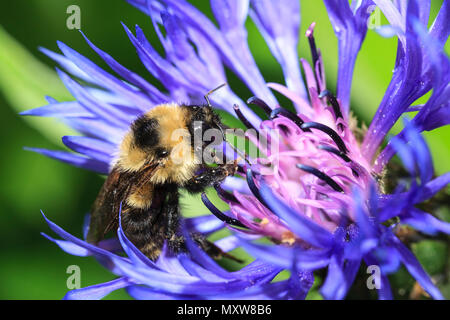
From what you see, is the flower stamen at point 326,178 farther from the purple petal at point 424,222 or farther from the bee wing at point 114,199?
the bee wing at point 114,199

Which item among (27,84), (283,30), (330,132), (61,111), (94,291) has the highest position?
(283,30)

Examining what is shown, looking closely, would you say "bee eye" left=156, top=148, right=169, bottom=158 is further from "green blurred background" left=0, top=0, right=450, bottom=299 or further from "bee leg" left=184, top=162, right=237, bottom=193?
"green blurred background" left=0, top=0, right=450, bottom=299

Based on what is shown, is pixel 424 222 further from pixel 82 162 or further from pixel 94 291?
pixel 82 162

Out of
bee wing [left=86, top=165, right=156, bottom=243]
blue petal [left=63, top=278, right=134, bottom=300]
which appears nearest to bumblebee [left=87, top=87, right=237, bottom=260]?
bee wing [left=86, top=165, right=156, bottom=243]

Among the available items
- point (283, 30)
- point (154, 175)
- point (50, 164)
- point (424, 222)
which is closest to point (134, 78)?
point (154, 175)

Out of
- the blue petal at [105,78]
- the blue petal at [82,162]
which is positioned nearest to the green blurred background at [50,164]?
the blue petal at [82,162]

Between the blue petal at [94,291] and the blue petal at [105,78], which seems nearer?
the blue petal at [94,291]

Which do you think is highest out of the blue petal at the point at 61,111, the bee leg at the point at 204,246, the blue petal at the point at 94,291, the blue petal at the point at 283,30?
the blue petal at the point at 283,30

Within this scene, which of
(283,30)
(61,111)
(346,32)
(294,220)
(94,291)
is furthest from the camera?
(283,30)
